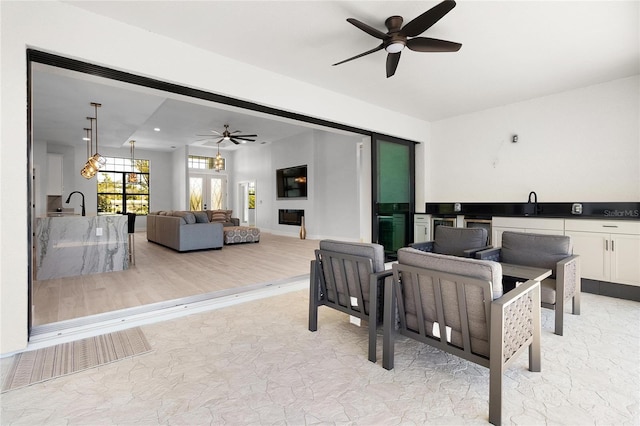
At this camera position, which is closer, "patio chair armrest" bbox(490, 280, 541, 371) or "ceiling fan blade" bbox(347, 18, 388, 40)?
"patio chair armrest" bbox(490, 280, 541, 371)

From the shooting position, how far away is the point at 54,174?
9.06 meters

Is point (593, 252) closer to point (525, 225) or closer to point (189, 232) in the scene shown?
point (525, 225)

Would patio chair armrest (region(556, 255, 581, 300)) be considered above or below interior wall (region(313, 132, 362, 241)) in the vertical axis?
below

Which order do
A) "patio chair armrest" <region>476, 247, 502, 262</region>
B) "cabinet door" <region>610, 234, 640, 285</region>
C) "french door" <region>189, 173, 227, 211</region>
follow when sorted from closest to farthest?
"patio chair armrest" <region>476, 247, 502, 262</region> → "cabinet door" <region>610, 234, 640, 285</region> → "french door" <region>189, 173, 227, 211</region>

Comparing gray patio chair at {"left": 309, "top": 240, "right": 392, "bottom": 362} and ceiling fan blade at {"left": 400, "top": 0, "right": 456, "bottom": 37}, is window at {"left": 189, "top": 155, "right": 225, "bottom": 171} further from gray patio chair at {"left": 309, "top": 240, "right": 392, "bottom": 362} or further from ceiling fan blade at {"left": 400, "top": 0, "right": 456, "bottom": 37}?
ceiling fan blade at {"left": 400, "top": 0, "right": 456, "bottom": 37}

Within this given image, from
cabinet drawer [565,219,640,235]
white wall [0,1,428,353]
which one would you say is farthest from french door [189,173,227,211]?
cabinet drawer [565,219,640,235]

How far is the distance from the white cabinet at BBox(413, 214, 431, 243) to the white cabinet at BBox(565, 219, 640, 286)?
7.05 feet

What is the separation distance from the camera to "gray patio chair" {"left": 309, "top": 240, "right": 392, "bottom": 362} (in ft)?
7.37

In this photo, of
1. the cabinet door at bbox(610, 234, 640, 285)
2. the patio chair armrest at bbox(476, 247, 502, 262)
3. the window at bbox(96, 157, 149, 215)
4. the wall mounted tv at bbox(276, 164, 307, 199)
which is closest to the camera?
the patio chair armrest at bbox(476, 247, 502, 262)

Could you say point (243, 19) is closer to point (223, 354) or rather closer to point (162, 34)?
point (162, 34)

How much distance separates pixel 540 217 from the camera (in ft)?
14.0

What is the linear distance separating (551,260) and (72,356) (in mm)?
4253

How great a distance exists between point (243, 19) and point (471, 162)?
4.58 m

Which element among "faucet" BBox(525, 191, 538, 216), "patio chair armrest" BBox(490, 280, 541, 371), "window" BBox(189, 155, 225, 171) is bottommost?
"patio chair armrest" BBox(490, 280, 541, 371)
